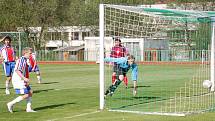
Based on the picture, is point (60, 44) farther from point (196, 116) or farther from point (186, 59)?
point (196, 116)

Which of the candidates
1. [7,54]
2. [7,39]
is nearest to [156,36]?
[7,39]

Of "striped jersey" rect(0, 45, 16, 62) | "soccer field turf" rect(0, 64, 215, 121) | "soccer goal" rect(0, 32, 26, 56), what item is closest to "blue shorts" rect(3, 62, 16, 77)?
"striped jersey" rect(0, 45, 16, 62)

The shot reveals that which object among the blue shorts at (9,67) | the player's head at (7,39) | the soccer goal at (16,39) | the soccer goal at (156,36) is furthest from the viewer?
the soccer goal at (16,39)

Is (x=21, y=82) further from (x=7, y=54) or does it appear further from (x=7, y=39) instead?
(x=7, y=54)

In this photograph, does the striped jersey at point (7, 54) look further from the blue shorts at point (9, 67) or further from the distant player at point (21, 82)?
the distant player at point (21, 82)

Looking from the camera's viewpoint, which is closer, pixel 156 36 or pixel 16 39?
pixel 156 36

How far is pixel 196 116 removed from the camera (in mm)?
12883

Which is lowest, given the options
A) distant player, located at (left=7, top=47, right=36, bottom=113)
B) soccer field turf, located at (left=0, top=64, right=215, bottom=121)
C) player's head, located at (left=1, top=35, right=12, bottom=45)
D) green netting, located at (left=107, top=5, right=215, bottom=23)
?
soccer field turf, located at (left=0, top=64, right=215, bottom=121)

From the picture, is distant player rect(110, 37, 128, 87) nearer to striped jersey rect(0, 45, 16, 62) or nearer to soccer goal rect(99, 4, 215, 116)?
soccer goal rect(99, 4, 215, 116)

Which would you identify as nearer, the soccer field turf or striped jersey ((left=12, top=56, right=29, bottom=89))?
the soccer field turf

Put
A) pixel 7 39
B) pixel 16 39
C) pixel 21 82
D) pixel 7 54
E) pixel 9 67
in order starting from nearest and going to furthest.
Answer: pixel 21 82, pixel 7 39, pixel 7 54, pixel 9 67, pixel 16 39

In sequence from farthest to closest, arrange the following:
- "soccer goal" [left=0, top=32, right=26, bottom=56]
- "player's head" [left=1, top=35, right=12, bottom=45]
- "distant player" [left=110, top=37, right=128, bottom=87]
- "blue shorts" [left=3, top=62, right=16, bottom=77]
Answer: "soccer goal" [left=0, top=32, right=26, bottom=56] < "blue shorts" [left=3, top=62, right=16, bottom=77] < "player's head" [left=1, top=35, right=12, bottom=45] < "distant player" [left=110, top=37, right=128, bottom=87]

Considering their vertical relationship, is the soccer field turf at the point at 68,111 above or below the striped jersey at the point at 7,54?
below

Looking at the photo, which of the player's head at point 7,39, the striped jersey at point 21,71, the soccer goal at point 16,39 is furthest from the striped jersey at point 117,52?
the soccer goal at point 16,39
